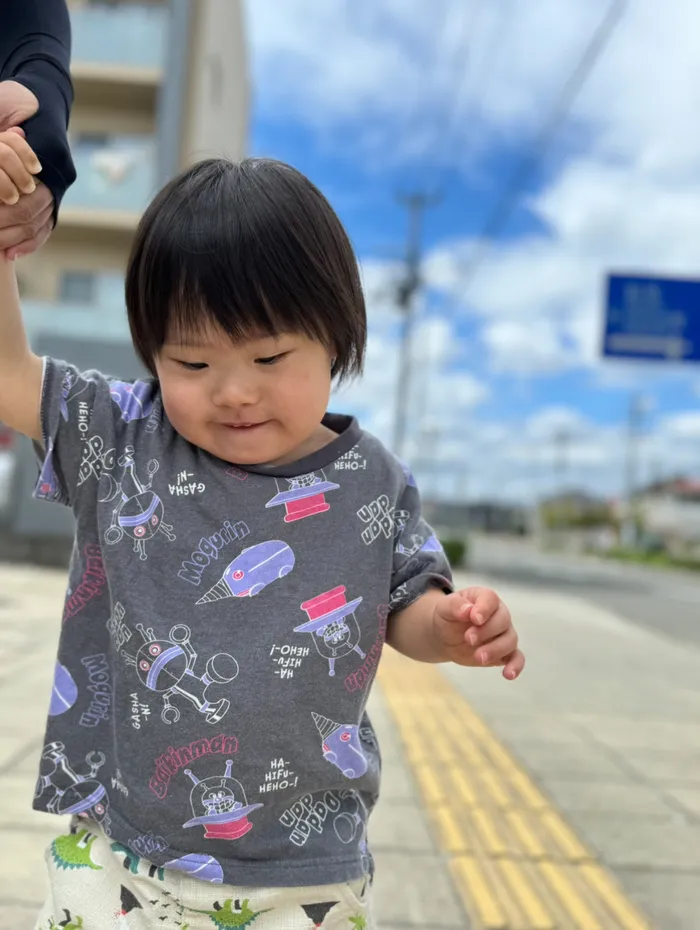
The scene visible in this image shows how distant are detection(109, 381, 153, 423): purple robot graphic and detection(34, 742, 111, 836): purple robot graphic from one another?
19.9 inches

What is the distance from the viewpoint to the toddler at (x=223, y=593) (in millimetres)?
1335

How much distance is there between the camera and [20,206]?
3.94 ft

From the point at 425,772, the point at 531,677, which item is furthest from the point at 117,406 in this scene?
the point at 531,677

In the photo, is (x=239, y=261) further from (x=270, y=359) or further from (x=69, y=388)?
(x=69, y=388)

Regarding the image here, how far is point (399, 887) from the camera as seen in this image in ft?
9.27

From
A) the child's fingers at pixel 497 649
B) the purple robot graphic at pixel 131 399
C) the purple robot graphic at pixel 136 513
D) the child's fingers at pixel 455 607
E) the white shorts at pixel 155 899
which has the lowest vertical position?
the white shorts at pixel 155 899

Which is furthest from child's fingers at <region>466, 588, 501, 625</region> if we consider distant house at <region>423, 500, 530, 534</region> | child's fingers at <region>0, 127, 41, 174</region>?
distant house at <region>423, 500, 530, 534</region>

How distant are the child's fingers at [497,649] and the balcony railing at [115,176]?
44.6 ft

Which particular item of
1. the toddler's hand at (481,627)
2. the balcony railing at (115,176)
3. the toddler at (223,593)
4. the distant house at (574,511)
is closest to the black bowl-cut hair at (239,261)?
the toddler at (223,593)

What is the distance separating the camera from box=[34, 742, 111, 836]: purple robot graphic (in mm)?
1407

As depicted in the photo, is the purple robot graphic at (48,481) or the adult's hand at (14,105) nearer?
the adult's hand at (14,105)

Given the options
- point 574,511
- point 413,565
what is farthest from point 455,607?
point 574,511

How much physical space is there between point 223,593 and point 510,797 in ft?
9.03

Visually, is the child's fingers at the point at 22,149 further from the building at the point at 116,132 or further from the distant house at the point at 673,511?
the distant house at the point at 673,511
